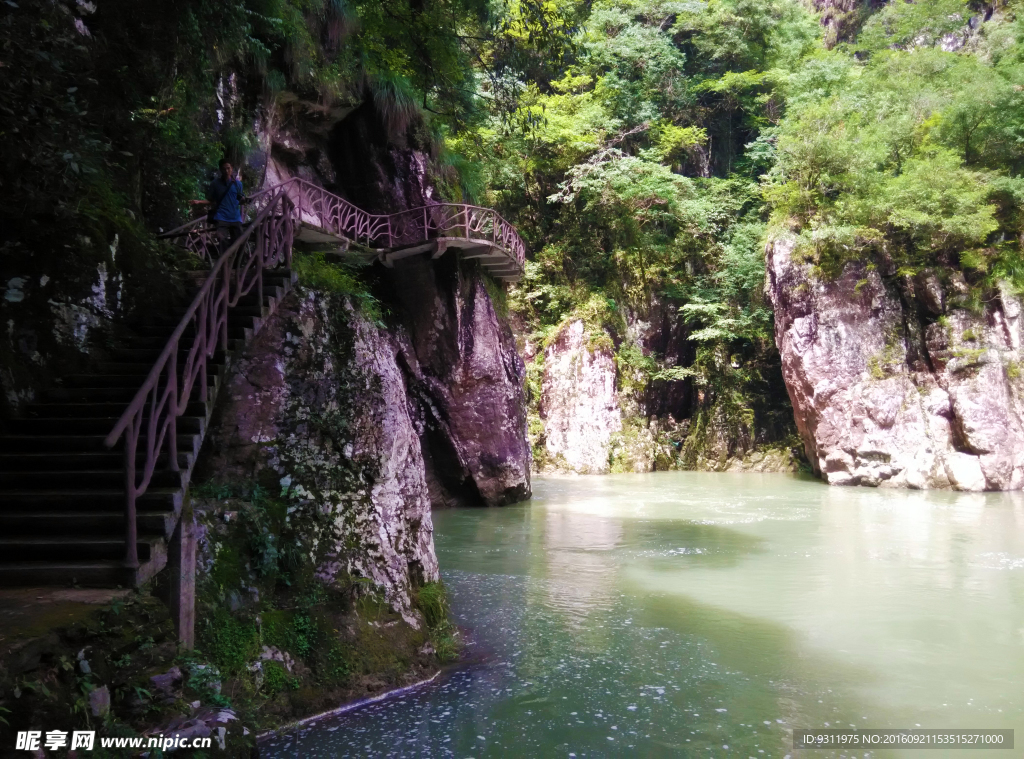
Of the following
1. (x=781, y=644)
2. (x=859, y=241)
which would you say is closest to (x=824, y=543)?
(x=781, y=644)

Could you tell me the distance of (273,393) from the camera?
6.43 meters

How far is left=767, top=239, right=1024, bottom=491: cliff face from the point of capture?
66.7 feet

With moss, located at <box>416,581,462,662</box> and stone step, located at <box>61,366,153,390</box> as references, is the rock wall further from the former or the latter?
stone step, located at <box>61,366,153,390</box>

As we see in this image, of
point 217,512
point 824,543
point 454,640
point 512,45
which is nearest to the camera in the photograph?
point 217,512

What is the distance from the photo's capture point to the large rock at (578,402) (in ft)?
82.5

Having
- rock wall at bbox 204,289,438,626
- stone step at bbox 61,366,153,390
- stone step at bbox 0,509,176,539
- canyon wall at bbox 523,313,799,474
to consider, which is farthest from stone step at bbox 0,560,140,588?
canyon wall at bbox 523,313,799,474

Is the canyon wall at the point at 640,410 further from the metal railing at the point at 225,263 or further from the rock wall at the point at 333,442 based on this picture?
the rock wall at the point at 333,442

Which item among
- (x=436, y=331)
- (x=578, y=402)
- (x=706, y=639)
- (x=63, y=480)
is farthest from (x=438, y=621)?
(x=578, y=402)

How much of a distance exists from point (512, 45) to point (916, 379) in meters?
18.3

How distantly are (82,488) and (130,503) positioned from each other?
1048mm

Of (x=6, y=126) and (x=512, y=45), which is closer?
(x=6, y=126)

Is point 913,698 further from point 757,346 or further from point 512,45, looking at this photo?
point 757,346

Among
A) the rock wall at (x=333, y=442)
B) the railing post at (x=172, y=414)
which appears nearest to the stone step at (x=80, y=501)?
the railing post at (x=172, y=414)

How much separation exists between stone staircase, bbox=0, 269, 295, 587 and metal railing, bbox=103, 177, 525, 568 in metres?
0.13
